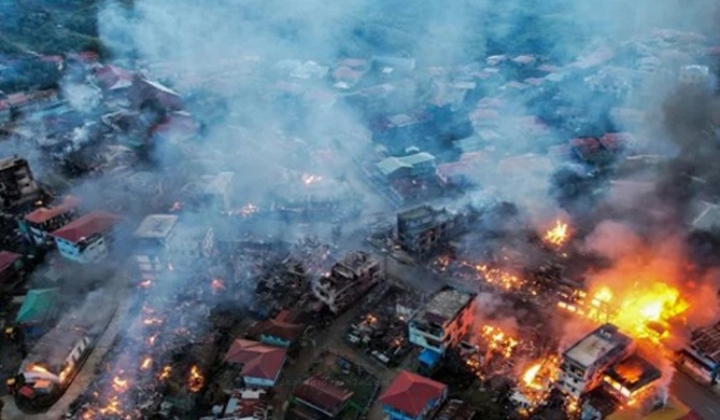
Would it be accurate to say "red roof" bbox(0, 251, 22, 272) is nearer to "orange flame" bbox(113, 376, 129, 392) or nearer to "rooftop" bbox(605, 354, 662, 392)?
"orange flame" bbox(113, 376, 129, 392)

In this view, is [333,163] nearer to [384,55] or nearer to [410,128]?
[410,128]

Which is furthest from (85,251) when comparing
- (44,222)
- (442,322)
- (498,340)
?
(498,340)

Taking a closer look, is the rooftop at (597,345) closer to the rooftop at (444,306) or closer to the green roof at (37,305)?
the rooftop at (444,306)

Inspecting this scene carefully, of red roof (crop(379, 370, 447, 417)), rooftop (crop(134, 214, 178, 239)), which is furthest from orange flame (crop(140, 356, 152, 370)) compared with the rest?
red roof (crop(379, 370, 447, 417))

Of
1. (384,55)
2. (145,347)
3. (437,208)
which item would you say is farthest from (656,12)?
(145,347)

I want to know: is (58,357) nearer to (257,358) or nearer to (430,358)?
(257,358)

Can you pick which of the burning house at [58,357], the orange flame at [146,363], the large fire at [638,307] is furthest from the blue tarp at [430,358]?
the burning house at [58,357]
